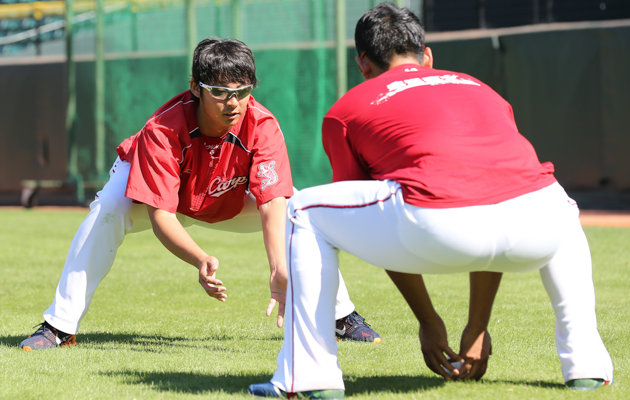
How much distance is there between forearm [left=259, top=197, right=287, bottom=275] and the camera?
11.5 ft

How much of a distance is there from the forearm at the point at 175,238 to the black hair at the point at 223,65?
0.71m

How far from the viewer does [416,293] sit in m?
2.92

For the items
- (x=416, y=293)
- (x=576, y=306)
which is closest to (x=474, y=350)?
(x=416, y=293)

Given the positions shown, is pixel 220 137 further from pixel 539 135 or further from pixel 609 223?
pixel 539 135

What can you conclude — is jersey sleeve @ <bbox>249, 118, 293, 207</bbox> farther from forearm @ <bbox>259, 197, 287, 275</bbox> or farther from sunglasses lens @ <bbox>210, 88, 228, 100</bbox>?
sunglasses lens @ <bbox>210, 88, 228, 100</bbox>

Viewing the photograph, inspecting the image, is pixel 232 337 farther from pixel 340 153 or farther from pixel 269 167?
pixel 340 153

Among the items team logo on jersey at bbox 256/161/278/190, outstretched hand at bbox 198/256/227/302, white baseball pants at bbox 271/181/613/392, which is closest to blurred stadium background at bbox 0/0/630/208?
team logo on jersey at bbox 256/161/278/190

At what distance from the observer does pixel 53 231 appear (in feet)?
34.3

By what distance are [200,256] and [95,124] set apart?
12656 mm

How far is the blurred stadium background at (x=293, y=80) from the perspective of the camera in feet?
43.9

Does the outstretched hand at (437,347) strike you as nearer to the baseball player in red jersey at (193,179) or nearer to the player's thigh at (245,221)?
the baseball player in red jersey at (193,179)

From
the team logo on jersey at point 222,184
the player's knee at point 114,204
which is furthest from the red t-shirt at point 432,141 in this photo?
the player's knee at point 114,204

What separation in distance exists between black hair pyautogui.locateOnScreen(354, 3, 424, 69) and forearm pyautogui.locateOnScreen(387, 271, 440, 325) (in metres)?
0.85

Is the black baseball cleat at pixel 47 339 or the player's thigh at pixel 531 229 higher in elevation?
the player's thigh at pixel 531 229
